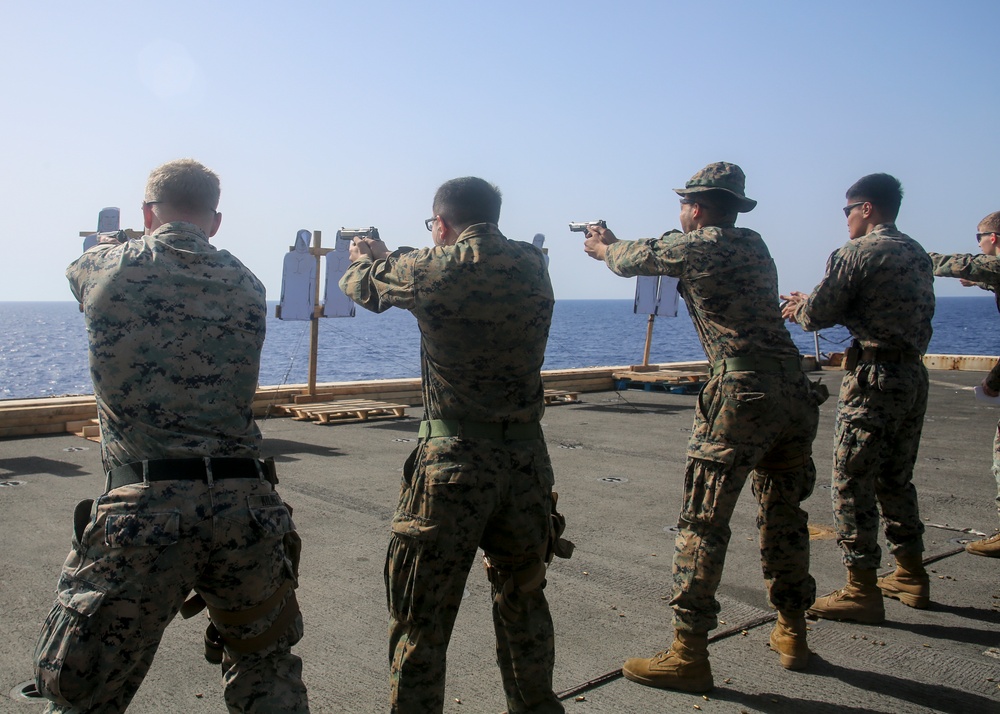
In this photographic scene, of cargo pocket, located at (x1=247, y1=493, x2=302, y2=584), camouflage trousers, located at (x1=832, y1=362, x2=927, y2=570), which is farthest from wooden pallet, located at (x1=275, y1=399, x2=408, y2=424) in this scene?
cargo pocket, located at (x1=247, y1=493, x2=302, y2=584)

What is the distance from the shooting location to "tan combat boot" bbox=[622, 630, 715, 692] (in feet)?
12.8

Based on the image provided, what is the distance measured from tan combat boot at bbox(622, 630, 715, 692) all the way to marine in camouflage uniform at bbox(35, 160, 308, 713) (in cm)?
176

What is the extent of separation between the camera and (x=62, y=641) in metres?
2.51

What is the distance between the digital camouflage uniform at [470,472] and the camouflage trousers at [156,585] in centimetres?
47

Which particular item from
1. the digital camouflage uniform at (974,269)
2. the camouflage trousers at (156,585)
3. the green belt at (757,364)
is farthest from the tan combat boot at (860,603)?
the camouflage trousers at (156,585)

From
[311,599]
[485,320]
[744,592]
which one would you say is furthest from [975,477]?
[485,320]

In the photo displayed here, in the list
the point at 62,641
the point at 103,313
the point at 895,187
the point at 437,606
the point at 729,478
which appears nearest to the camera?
the point at 62,641

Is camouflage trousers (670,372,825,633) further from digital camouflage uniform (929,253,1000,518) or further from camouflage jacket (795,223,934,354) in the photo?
digital camouflage uniform (929,253,1000,518)

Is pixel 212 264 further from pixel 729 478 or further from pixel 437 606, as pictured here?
pixel 729 478

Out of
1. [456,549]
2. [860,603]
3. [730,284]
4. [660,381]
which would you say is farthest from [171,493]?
[660,381]

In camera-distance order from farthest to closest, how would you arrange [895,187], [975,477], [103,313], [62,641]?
[975,477] → [895,187] → [103,313] → [62,641]

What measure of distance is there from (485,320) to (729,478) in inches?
59.9

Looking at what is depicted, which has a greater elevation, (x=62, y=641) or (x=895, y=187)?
(x=895, y=187)

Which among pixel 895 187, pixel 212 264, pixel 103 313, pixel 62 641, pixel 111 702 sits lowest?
pixel 111 702
